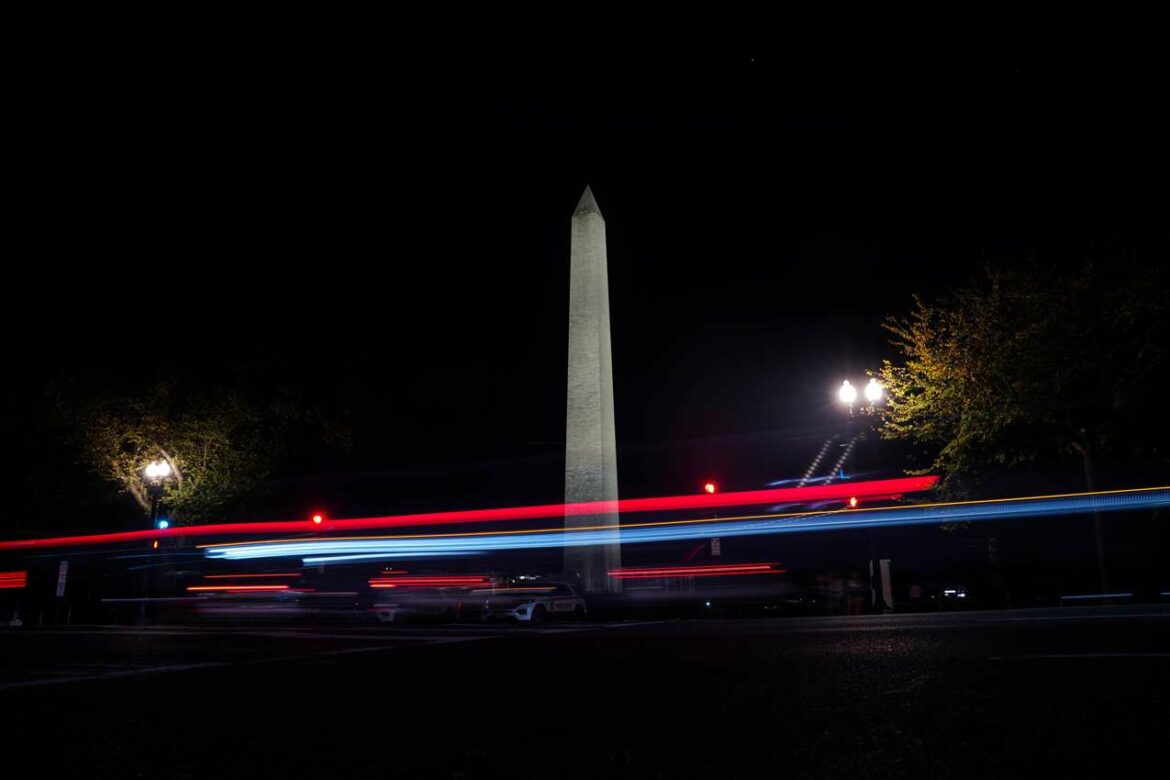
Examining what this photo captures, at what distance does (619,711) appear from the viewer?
4.70m

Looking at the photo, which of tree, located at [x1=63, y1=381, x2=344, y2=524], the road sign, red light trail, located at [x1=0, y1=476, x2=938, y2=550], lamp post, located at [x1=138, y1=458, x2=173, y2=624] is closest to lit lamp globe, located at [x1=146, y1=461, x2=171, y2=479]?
lamp post, located at [x1=138, y1=458, x2=173, y2=624]

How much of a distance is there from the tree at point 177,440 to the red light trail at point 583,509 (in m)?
2.75

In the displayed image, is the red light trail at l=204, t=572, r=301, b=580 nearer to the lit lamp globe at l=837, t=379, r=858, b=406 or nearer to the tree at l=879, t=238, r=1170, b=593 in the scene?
the lit lamp globe at l=837, t=379, r=858, b=406

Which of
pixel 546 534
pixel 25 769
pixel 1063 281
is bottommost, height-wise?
pixel 25 769

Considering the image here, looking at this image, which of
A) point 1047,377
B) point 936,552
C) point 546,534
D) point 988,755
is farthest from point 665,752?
point 936,552

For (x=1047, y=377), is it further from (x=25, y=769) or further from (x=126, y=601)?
(x=126, y=601)

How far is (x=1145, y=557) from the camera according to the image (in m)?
27.3

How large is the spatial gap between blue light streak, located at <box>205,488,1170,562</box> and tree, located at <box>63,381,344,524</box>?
6.21 m

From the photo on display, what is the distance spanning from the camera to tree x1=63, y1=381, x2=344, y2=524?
32438mm

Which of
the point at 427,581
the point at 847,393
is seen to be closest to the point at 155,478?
the point at 427,581

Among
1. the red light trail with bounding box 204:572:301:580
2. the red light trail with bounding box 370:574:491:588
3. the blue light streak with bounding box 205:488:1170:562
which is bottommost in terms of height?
the red light trail with bounding box 370:574:491:588

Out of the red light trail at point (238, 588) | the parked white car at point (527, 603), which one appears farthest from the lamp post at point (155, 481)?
the parked white car at point (527, 603)

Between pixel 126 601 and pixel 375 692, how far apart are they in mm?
23785

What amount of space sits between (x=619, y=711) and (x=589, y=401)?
24.4 m
